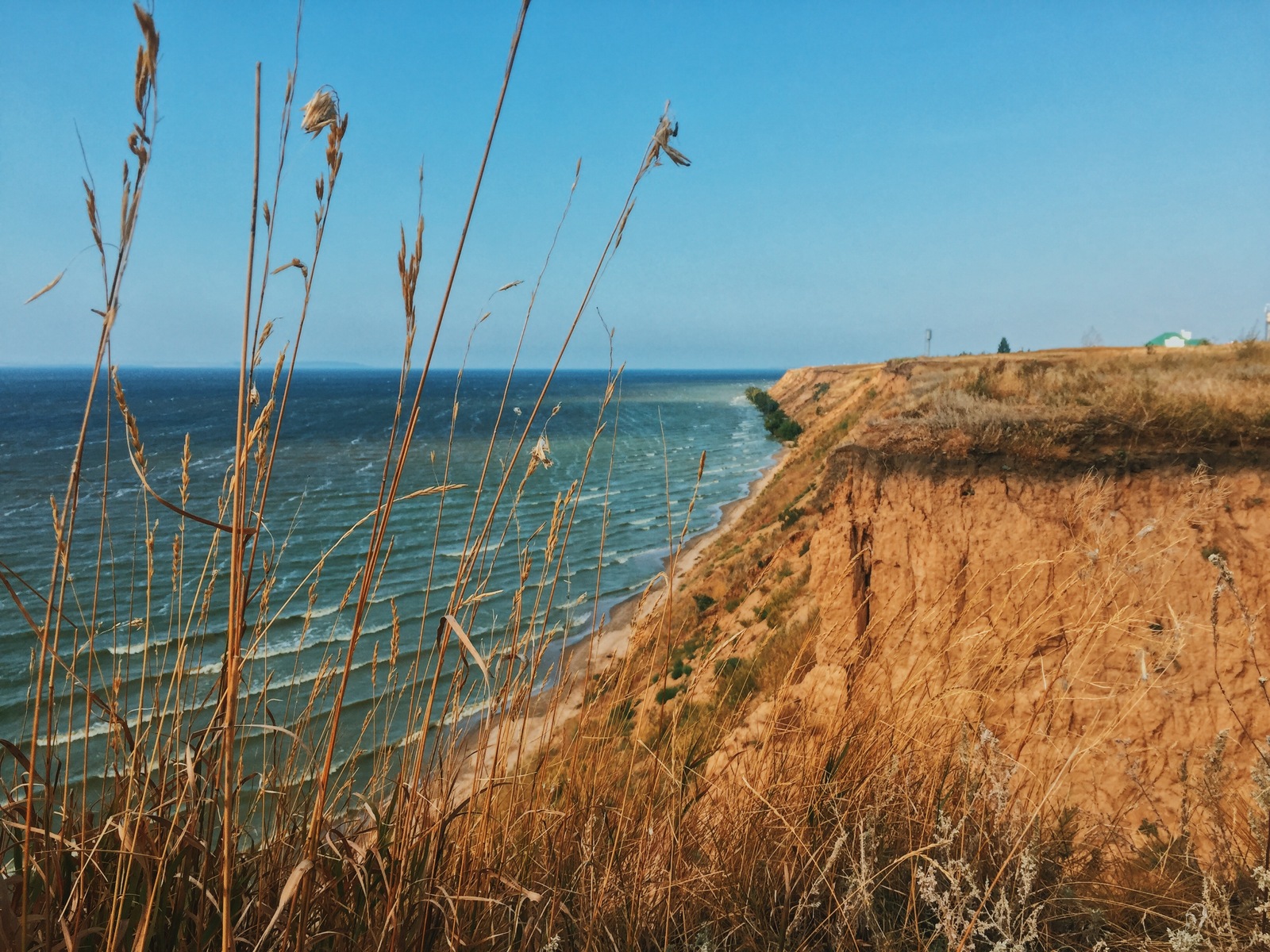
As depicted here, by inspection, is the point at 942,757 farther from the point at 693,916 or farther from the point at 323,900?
the point at 323,900

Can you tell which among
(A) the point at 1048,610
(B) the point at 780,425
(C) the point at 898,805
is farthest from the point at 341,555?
(B) the point at 780,425

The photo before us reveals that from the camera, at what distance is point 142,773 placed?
151 centimetres

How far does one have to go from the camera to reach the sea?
173 centimetres

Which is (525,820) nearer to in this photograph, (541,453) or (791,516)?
(541,453)

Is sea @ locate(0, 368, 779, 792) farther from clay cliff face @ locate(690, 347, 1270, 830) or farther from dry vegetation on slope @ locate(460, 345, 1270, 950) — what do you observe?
clay cliff face @ locate(690, 347, 1270, 830)

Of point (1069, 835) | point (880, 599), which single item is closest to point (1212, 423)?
point (880, 599)

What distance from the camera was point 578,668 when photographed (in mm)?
3037

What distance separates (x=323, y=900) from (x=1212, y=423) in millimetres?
7991

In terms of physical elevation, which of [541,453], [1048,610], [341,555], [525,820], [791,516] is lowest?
[341,555]

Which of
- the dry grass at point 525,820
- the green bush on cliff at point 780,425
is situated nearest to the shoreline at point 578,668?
the dry grass at point 525,820

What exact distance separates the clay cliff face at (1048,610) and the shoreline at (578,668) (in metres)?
0.41

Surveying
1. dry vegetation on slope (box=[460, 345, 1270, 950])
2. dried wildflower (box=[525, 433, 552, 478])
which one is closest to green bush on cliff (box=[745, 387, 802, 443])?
dry vegetation on slope (box=[460, 345, 1270, 950])

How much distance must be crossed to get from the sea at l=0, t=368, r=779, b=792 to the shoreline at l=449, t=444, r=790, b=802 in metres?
0.10

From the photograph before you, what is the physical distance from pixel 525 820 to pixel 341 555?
17630 millimetres
